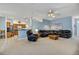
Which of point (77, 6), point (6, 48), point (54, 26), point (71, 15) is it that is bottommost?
point (6, 48)

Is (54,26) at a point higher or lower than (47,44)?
higher

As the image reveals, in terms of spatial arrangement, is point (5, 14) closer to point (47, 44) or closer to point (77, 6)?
point (47, 44)

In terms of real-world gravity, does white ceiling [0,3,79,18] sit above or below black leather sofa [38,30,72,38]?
above

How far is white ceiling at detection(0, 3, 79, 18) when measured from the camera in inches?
91.4

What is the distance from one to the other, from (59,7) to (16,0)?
→ 72 cm

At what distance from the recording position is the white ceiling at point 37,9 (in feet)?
7.61

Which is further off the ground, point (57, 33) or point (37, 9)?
point (37, 9)

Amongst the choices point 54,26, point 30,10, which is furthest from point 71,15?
point 30,10

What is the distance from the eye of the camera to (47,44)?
2330 mm

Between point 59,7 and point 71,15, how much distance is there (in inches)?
9.5

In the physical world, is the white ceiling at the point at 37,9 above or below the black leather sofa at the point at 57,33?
above

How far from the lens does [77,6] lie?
2.32m

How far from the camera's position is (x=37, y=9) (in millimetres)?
2350

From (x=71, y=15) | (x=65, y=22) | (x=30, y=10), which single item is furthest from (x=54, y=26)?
(x=30, y=10)
